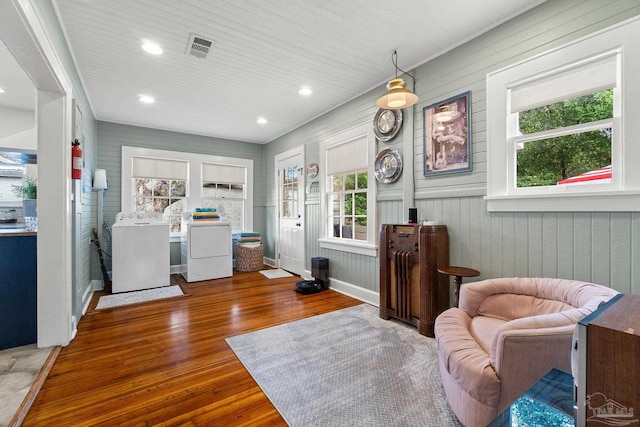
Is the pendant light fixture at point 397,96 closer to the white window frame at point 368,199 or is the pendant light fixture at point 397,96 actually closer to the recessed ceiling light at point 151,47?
the white window frame at point 368,199

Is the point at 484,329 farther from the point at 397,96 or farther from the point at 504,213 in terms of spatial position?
the point at 397,96

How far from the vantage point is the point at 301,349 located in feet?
7.86

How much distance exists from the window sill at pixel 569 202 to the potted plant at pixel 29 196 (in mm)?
4297

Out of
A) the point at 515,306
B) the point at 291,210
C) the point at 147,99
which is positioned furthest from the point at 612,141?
the point at 147,99

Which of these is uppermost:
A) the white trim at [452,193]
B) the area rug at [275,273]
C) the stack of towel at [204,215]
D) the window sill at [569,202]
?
the white trim at [452,193]

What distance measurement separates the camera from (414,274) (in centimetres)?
277

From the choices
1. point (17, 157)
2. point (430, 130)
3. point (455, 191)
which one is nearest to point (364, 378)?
point (455, 191)

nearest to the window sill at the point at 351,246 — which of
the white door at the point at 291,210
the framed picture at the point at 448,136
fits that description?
the white door at the point at 291,210

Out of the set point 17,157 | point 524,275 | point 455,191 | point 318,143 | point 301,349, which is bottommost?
point 301,349

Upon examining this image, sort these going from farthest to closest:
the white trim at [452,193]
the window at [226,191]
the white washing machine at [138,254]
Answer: the window at [226,191], the white washing machine at [138,254], the white trim at [452,193]

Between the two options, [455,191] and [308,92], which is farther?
[308,92]

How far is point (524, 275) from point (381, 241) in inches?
50.6

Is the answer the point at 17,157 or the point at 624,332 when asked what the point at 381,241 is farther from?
the point at 17,157

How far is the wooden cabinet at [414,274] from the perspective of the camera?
259 cm
